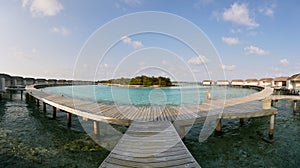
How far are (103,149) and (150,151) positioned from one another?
294cm

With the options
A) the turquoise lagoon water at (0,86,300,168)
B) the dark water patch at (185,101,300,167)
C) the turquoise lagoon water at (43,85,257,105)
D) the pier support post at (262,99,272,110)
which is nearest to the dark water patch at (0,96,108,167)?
the turquoise lagoon water at (0,86,300,168)

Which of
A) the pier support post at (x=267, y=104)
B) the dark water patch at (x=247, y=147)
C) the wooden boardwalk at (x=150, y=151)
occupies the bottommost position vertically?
the dark water patch at (x=247, y=147)

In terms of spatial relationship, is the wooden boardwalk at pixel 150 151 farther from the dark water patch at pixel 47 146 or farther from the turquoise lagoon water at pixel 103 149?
the dark water patch at pixel 47 146

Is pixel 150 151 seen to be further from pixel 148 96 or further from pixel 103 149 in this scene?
pixel 148 96

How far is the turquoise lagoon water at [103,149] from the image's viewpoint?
5.56 metres

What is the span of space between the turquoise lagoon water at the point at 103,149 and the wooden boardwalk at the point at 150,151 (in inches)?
55.7

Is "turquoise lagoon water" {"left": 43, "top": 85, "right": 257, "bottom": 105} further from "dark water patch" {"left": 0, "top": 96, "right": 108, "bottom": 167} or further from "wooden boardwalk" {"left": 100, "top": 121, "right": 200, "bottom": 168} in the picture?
"wooden boardwalk" {"left": 100, "top": 121, "right": 200, "bottom": 168}

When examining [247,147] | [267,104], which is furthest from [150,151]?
[267,104]

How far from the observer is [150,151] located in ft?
13.6

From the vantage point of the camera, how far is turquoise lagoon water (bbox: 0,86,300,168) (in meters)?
5.56

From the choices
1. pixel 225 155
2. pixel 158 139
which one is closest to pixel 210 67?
pixel 225 155

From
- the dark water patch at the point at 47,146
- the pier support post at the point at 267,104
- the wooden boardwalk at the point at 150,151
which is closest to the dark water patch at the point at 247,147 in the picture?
the pier support post at the point at 267,104

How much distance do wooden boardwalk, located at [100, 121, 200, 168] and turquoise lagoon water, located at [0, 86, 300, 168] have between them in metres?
1.42

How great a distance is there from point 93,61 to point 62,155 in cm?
471
